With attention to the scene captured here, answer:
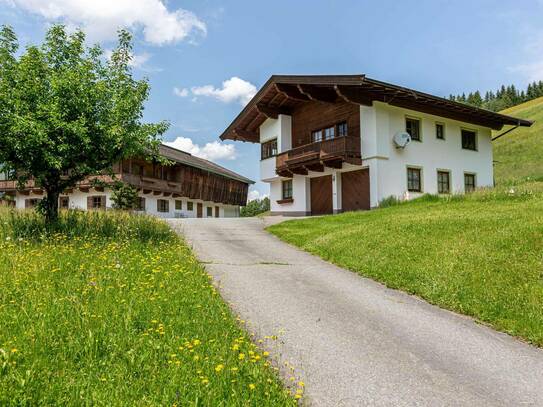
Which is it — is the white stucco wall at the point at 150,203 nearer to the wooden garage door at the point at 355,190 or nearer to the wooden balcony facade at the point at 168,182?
the wooden balcony facade at the point at 168,182

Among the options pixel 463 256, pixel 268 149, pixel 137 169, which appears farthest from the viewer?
pixel 137 169

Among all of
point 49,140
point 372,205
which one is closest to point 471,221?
point 372,205

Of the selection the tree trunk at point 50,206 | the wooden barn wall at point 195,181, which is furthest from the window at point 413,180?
the wooden barn wall at point 195,181

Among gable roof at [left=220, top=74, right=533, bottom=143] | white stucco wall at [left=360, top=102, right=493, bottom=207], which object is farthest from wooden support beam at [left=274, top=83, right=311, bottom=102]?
white stucco wall at [left=360, top=102, right=493, bottom=207]

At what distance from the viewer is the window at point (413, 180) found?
23.3 meters

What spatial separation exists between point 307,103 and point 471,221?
1685cm

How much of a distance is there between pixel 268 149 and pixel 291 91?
6196 mm

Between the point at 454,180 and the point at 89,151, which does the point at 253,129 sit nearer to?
the point at 454,180

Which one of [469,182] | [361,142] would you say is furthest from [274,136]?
→ [469,182]

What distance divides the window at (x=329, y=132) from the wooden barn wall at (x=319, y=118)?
0.88 ft

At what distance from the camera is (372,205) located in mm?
22000

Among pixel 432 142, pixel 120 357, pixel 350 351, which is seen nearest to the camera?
pixel 120 357

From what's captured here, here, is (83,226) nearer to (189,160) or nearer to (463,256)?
(463,256)

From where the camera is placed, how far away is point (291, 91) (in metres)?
24.8
